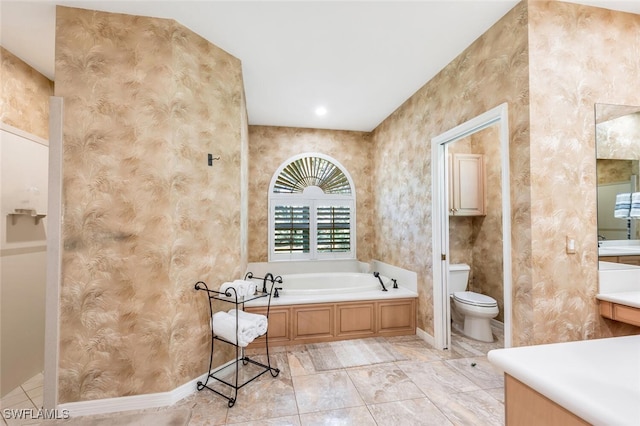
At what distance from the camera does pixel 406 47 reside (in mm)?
2572

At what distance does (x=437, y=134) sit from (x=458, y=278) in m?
1.91

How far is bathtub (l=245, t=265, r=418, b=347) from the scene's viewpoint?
128 inches

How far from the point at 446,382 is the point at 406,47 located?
2843mm

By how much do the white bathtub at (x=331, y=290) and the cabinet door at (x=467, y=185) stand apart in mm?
1302

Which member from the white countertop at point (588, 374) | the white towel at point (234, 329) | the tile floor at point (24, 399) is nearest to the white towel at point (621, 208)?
the white countertop at point (588, 374)

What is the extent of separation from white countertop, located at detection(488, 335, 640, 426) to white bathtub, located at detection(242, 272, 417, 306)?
7.81 ft

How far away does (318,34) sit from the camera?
240 cm

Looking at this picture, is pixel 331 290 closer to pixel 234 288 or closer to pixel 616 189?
pixel 234 288

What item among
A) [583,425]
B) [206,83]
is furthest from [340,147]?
[583,425]

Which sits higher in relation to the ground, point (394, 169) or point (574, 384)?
point (394, 169)

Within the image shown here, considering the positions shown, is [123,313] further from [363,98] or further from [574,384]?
[363,98]

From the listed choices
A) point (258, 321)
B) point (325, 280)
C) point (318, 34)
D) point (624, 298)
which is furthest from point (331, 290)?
point (318, 34)

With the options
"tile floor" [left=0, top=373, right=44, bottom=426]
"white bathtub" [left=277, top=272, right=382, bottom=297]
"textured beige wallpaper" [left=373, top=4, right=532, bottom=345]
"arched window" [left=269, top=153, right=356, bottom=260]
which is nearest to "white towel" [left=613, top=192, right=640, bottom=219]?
"textured beige wallpaper" [left=373, top=4, right=532, bottom=345]

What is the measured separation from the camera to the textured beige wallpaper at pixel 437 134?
2.01 m
